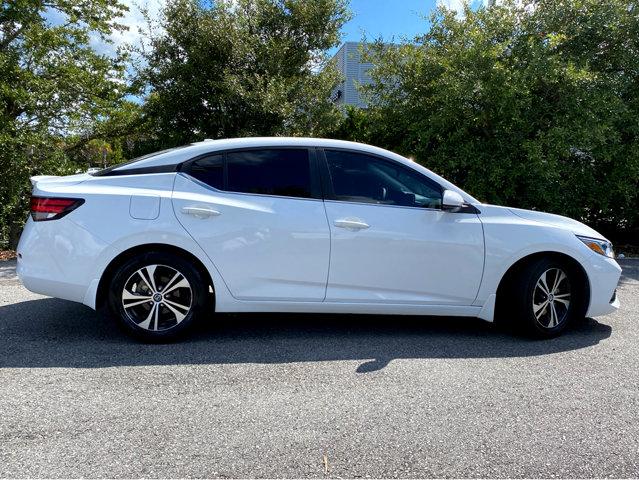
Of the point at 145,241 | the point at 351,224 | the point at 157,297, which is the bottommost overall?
the point at 157,297

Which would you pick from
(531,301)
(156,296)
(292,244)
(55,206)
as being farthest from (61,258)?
(531,301)

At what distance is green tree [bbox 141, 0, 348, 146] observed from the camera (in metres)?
9.45

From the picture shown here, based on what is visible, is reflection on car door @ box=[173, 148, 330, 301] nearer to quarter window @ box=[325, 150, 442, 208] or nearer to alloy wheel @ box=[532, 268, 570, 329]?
quarter window @ box=[325, 150, 442, 208]

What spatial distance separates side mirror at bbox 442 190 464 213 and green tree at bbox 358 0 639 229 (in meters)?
4.85

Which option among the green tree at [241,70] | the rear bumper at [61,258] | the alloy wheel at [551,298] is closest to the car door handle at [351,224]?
the alloy wheel at [551,298]

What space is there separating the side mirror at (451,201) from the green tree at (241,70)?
5.88m

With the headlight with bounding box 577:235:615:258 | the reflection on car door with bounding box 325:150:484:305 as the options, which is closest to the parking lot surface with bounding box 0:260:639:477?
the reflection on car door with bounding box 325:150:484:305

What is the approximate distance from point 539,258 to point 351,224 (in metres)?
1.67

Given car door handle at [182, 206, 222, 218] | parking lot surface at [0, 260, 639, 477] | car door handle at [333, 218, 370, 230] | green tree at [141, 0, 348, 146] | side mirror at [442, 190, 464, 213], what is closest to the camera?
parking lot surface at [0, 260, 639, 477]

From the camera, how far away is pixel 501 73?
27.4 ft

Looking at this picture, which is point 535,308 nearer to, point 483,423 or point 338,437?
point 483,423

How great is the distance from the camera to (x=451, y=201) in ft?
13.5

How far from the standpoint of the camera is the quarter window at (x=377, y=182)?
13.7ft

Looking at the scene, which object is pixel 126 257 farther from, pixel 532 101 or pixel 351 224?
pixel 532 101
